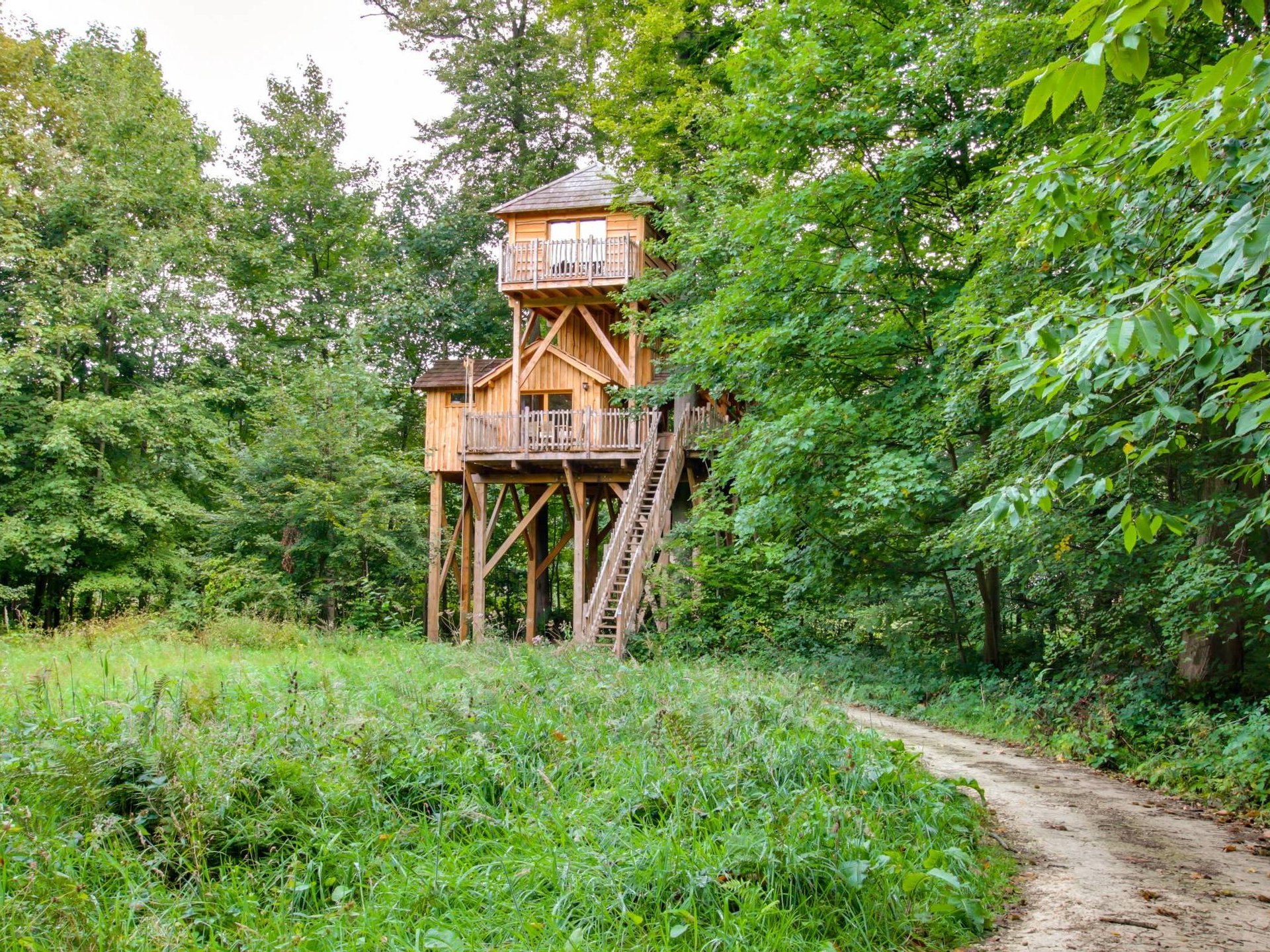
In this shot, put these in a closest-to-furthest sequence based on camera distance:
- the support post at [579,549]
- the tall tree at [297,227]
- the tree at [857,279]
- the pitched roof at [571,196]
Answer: the tree at [857,279] → the support post at [579,549] → the pitched roof at [571,196] → the tall tree at [297,227]

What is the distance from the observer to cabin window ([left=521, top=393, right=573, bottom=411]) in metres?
22.5

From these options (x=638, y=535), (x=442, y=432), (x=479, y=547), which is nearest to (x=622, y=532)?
(x=638, y=535)

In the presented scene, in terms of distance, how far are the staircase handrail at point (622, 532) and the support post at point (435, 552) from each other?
3.92 metres

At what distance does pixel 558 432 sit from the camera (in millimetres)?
20031

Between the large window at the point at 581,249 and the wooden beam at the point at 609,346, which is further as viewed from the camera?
the large window at the point at 581,249

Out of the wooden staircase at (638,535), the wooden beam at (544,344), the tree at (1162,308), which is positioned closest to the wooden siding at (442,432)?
the wooden beam at (544,344)

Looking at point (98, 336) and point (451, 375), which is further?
point (451, 375)

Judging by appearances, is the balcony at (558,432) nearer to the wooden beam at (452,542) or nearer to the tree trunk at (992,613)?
the wooden beam at (452,542)

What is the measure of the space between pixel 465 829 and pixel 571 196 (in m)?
18.8

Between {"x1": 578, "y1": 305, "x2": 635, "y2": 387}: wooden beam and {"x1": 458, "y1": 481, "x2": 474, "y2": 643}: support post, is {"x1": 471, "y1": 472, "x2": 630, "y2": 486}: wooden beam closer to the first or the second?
{"x1": 458, "y1": 481, "x2": 474, "y2": 643}: support post

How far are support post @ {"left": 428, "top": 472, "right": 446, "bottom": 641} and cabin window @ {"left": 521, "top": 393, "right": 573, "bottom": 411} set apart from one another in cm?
292

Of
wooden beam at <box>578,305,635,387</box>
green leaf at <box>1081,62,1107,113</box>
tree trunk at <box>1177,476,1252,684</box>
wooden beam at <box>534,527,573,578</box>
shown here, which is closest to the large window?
wooden beam at <box>578,305,635,387</box>

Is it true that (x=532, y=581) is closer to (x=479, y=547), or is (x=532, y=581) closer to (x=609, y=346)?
(x=479, y=547)

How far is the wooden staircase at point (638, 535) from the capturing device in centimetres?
1582
